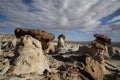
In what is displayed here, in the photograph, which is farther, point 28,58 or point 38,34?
point 38,34

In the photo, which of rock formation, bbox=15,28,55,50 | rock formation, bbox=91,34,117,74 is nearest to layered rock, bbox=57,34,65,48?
rock formation, bbox=91,34,117,74

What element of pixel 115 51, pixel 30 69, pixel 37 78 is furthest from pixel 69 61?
pixel 115 51

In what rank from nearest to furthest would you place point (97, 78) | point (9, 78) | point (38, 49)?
point (9, 78), point (38, 49), point (97, 78)

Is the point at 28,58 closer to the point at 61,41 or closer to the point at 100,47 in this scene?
the point at 100,47

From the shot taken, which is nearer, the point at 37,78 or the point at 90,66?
the point at 37,78

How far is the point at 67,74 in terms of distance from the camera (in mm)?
16891

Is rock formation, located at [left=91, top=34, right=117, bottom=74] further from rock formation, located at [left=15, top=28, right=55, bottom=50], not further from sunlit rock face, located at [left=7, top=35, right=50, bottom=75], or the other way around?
sunlit rock face, located at [left=7, top=35, right=50, bottom=75]

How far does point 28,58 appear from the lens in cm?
1706

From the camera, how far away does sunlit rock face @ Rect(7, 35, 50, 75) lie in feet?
53.8

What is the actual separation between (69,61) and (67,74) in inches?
387

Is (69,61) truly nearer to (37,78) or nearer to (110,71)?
(110,71)

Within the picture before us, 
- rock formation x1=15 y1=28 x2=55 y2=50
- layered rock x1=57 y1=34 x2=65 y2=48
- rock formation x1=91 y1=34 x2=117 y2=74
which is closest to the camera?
rock formation x1=15 y1=28 x2=55 y2=50

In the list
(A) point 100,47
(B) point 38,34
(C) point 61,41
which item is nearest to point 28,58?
(B) point 38,34

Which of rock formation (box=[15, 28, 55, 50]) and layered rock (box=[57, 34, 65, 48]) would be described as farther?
layered rock (box=[57, 34, 65, 48])
